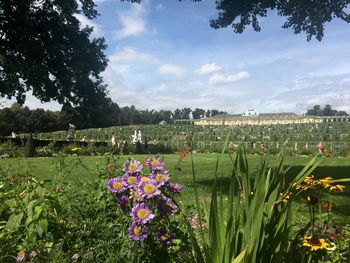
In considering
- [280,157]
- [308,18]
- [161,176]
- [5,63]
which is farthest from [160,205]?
[5,63]

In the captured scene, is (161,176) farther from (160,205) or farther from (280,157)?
(280,157)

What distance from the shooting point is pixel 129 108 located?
4333 inches

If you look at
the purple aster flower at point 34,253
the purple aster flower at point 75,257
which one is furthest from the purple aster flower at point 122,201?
the purple aster flower at point 34,253

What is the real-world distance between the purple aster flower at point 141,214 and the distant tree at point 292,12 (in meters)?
11.1

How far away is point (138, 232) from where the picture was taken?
257 centimetres

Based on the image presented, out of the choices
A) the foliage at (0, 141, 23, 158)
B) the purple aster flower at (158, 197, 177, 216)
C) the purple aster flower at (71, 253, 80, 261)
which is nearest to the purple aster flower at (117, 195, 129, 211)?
the purple aster flower at (158, 197, 177, 216)

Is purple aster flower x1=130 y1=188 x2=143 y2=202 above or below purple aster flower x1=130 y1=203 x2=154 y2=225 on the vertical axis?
above

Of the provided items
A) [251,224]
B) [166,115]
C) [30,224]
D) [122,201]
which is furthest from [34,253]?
[166,115]

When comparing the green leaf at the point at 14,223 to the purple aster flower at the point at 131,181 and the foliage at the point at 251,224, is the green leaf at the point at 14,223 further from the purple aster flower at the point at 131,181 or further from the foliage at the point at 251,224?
the foliage at the point at 251,224

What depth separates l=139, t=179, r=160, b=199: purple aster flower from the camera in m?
2.62

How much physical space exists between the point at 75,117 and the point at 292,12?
11397mm

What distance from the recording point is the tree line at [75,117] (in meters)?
20.8

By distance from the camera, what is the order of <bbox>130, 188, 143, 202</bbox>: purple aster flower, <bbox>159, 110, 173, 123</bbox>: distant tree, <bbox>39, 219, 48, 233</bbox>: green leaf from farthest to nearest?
<bbox>159, 110, 173, 123</bbox>: distant tree → <bbox>39, 219, 48, 233</bbox>: green leaf → <bbox>130, 188, 143, 202</bbox>: purple aster flower

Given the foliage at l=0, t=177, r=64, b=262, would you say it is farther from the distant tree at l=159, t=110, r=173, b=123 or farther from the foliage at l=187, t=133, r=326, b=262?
the distant tree at l=159, t=110, r=173, b=123
